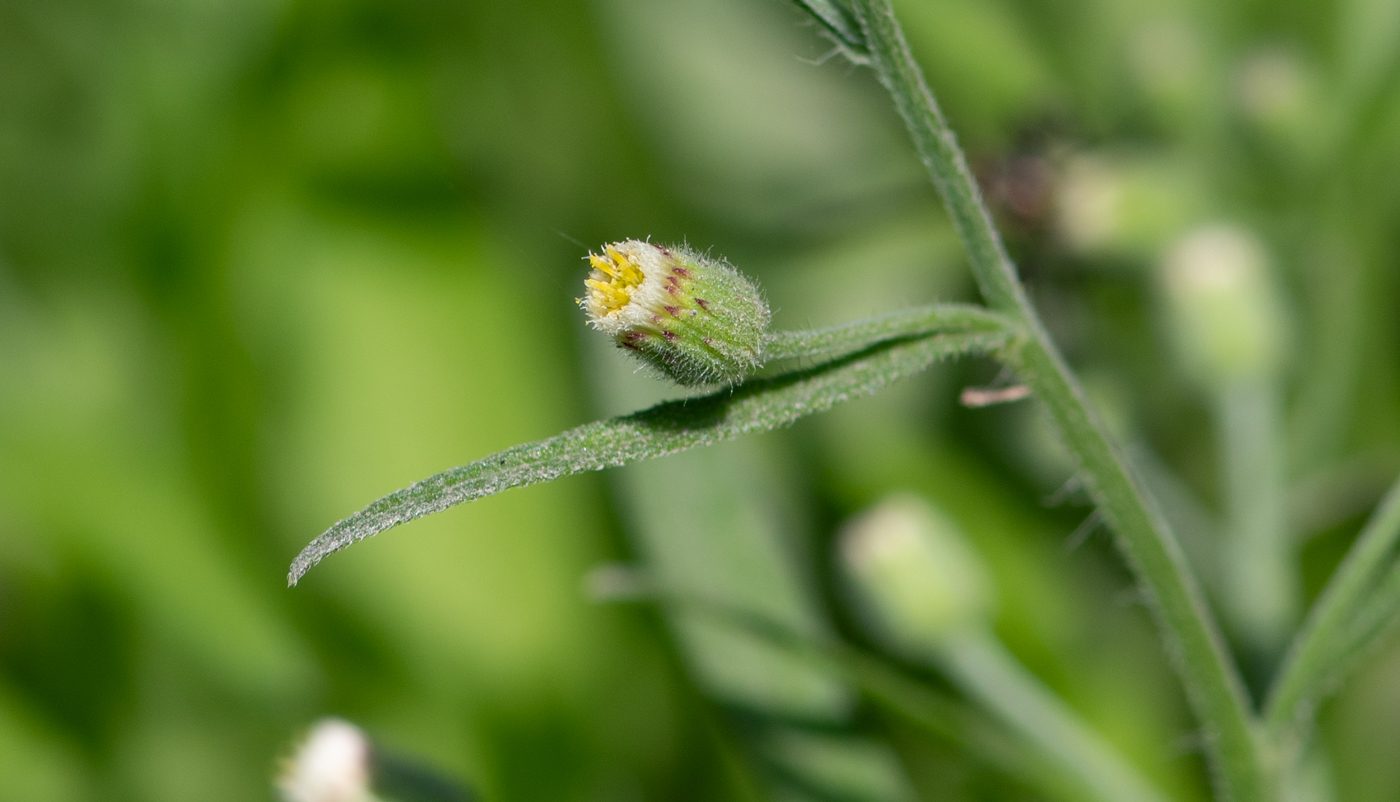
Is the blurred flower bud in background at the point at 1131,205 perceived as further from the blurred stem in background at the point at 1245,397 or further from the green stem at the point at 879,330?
the green stem at the point at 879,330

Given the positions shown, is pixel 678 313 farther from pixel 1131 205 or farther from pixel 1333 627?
pixel 1131 205

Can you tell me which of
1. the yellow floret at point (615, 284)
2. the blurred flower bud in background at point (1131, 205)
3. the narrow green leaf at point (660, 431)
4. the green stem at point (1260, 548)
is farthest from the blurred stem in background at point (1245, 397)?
the yellow floret at point (615, 284)

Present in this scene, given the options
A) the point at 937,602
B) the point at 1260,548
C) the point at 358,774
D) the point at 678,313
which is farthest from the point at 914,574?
the point at 678,313

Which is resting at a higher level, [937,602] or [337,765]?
[337,765]

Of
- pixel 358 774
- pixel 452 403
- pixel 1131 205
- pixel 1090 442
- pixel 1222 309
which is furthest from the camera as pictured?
pixel 452 403

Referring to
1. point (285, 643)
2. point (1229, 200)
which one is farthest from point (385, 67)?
point (1229, 200)

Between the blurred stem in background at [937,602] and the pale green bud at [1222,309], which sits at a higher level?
the pale green bud at [1222,309]

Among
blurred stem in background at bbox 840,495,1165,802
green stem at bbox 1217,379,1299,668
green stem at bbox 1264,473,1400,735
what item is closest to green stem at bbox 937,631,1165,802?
blurred stem in background at bbox 840,495,1165,802
